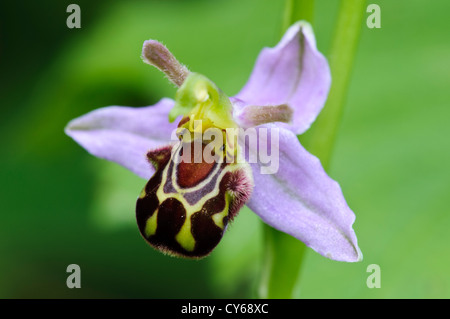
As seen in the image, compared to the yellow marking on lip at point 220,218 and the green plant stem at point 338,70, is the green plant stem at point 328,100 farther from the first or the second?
the yellow marking on lip at point 220,218

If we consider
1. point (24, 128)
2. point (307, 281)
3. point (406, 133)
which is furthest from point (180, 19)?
point (307, 281)

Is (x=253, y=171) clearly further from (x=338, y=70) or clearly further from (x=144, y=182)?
(x=144, y=182)

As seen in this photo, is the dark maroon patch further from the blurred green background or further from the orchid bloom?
the blurred green background

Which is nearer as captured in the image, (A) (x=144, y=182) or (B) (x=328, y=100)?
(B) (x=328, y=100)

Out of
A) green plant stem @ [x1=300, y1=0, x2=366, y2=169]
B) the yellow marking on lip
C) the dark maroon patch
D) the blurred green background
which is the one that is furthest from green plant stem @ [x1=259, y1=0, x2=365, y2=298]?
the blurred green background

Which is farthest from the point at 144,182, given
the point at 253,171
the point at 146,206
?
the point at 146,206

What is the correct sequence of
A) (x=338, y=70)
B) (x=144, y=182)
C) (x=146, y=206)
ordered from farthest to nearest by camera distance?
1. (x=144, y=182)
2. (x=338, y=70)
3. (x=146, y=206)
